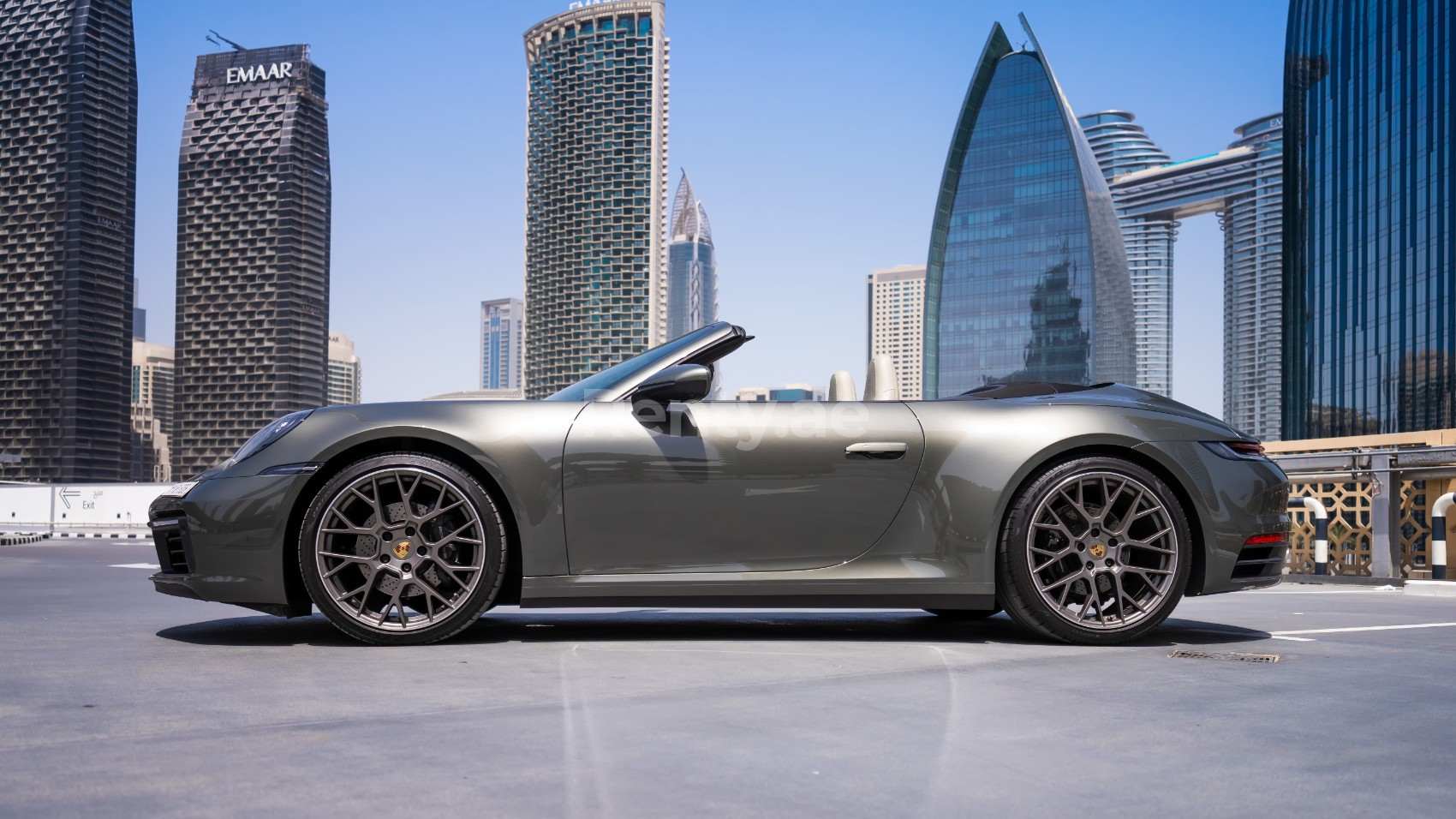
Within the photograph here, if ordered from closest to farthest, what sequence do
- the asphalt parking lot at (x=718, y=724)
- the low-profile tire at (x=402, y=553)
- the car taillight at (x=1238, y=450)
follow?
the asphalt parking lot at (x=718, y=724)
the low-profile tire at (x=402, y=553)
the car taillight at (x=1238, y=450)

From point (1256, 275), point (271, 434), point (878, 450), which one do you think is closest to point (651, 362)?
point (878, 450)

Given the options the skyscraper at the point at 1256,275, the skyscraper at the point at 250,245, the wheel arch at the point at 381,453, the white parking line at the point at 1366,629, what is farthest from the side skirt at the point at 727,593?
the skyscraper at the point at 1256,275

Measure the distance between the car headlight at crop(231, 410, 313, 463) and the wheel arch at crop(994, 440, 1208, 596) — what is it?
266cm

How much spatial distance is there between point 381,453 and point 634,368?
998 millimetres

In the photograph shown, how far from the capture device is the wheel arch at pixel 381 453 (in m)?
4.20

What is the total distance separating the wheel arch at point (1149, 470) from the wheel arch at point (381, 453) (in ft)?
5.99

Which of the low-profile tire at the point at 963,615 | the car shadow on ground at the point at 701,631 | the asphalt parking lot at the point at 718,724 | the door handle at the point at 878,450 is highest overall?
the door handle at the point at 878,450

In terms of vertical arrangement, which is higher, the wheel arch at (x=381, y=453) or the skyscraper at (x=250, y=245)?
the skyscraper at (x=250, y=245)

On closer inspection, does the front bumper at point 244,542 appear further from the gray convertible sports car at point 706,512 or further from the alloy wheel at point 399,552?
the alloy wheel at point 399,552

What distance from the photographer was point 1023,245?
124m

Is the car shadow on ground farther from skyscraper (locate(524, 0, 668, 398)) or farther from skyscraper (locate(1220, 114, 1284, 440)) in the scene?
skyscraper (locate(1220, 114, 1284, 440))

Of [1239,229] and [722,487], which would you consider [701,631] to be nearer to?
[722,487]

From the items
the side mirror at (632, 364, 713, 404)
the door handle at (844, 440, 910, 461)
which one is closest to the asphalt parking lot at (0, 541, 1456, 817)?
the door handle at (844, 440, 910, 461)

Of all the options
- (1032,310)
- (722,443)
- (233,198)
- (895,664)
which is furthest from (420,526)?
(233,198)
